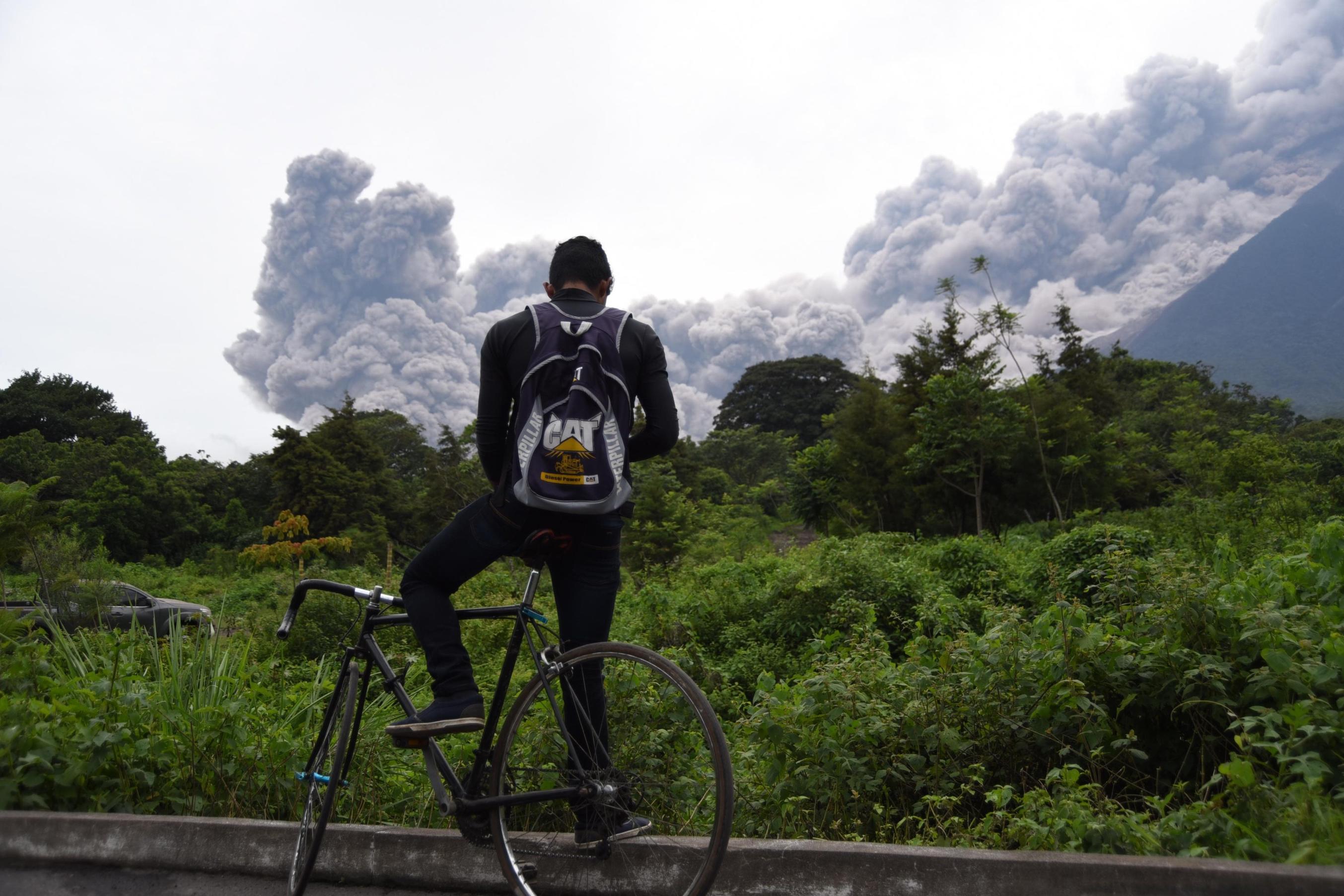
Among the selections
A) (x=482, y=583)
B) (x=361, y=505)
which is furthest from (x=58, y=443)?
(x=482, y=583)


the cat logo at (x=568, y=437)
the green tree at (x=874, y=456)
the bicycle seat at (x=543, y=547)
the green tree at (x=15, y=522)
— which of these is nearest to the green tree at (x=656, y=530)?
the green tree at (x=874, y=456)

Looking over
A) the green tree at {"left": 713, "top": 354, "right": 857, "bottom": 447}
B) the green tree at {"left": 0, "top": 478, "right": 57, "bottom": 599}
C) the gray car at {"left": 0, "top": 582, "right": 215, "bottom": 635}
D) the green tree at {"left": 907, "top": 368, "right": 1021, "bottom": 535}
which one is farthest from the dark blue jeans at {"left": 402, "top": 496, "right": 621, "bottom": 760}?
the green tree at {"left": 713, "top": 354, "right": 857, "bottom": 447}

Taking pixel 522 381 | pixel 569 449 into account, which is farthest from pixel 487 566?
pixel 522 381

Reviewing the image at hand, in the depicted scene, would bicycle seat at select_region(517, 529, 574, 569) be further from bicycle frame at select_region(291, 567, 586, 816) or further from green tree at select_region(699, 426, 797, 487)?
green tree at select_region(699, 426, 797, 487)

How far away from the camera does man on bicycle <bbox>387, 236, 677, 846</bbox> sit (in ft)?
7.85

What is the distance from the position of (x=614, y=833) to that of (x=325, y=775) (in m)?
0.98

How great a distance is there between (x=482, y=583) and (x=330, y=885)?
433 inches

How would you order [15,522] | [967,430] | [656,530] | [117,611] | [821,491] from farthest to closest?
[821,491]
[967,430]
[656,530]
[117,611]
[15,522]

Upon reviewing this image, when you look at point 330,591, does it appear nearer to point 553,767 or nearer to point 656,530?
point 553,767

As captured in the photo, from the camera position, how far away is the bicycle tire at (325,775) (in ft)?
8.27

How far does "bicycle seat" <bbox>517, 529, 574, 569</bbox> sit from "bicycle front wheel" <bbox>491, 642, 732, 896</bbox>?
281mm

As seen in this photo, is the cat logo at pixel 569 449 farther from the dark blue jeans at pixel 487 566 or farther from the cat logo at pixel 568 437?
the dark blue jeans at pixel 487 566

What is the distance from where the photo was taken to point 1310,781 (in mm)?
2041

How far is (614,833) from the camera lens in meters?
2.33
